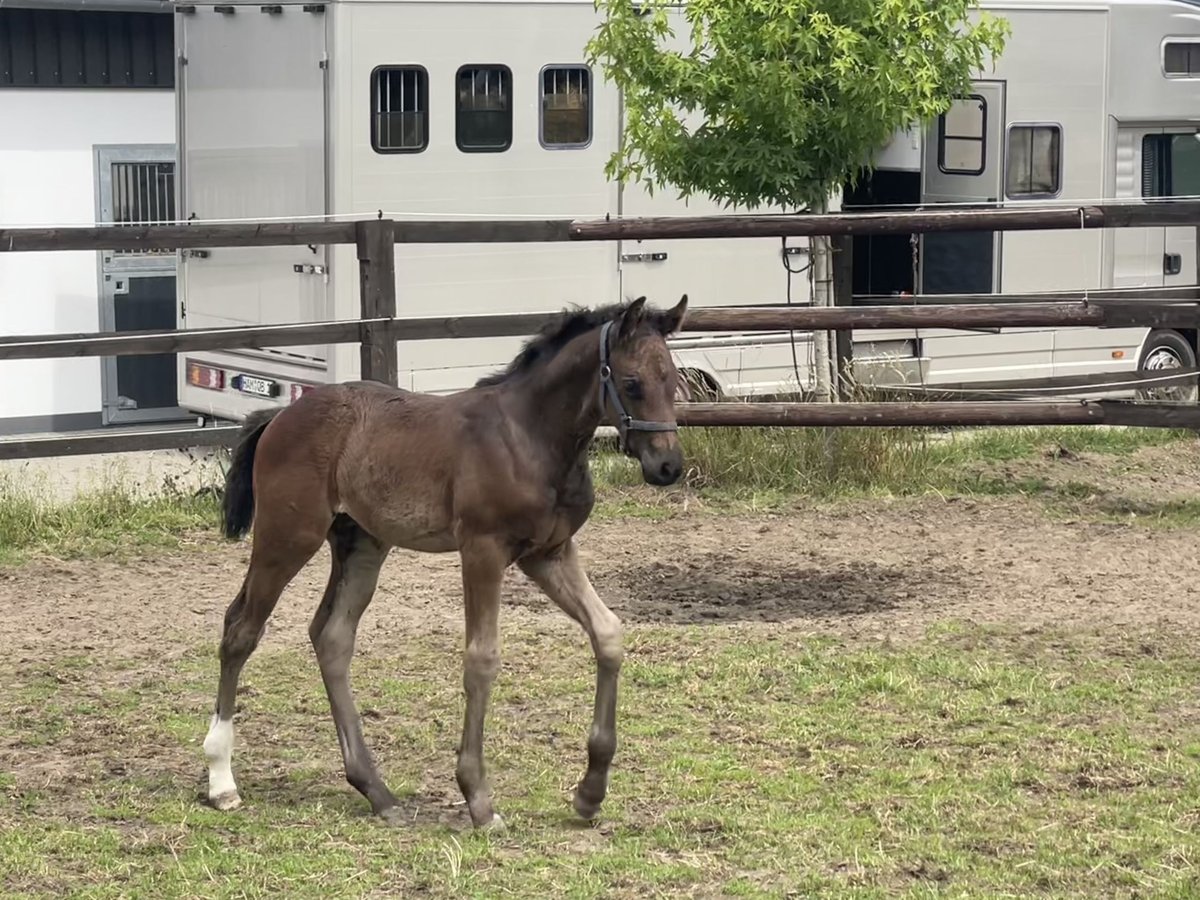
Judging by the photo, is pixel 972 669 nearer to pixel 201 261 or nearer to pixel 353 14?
pixel 353 14

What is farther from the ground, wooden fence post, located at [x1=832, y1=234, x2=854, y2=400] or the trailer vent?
the trailer vent

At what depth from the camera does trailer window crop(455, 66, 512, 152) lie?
1266cm

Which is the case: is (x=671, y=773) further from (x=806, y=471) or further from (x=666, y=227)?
(x=806, y=471)

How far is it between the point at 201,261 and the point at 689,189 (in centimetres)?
373

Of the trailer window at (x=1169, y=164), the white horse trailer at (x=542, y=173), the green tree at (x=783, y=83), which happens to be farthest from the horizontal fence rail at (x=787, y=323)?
the trailer window at (x=1169, y=164)

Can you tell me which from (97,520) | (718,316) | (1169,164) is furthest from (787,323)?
(1169,164)

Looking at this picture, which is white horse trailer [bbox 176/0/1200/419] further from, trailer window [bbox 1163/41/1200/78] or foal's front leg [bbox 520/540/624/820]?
foal's front leg [bbox 520/540/624/820]

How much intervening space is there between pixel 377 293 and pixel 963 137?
601 centimetres

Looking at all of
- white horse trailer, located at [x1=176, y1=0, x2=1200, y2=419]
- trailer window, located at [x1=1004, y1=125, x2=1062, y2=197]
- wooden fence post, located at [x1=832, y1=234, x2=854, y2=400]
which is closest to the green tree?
wooden fence post, located at [x1=832, y1=234, x2=854, y2=400]

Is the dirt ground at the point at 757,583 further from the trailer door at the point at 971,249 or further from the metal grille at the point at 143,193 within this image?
the metal grille at the point at 143,193

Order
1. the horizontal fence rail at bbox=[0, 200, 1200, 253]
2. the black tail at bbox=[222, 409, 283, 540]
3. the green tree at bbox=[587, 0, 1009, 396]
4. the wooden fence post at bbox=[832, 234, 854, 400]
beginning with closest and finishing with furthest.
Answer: the black tail at bbox=[222, 409, 283, 540]
the horizontal fence rail at bbox=[0, 200, 1200, 253]
the green tree at bbox=[587, 0, 1009, 396]
the wooden fence post at bbox=[832, 234, 854, 400]

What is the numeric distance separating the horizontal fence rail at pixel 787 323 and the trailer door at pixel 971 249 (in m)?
3.96

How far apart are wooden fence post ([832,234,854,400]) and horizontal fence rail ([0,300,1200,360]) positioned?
48.6 inches

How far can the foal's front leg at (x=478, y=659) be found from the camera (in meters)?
5.91
